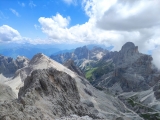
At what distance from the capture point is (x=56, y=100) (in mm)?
69938

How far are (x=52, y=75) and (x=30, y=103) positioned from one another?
35.0m

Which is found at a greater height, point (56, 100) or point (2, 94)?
point (56, 100)

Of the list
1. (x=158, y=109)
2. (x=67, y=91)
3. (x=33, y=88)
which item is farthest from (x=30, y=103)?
(x=158, y=109)

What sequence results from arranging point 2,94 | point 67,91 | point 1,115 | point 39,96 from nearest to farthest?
point 1,115
point 39,96
point 67,91
point 2,94

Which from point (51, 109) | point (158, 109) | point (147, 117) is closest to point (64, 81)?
point (51, 109)

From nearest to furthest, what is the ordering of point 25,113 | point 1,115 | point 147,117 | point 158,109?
point 1,115, point 25,113, point 147,117, point 158,109

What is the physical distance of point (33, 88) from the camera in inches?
2687

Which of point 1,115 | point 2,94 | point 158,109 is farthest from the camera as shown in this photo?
point 158,109

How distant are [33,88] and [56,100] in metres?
8.88

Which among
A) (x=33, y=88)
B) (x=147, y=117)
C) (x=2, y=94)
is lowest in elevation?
(x=147, y=117)

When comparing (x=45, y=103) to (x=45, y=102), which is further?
(x=45, y=102)

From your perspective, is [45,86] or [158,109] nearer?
[45,86]

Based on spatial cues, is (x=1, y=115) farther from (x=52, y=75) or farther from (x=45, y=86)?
(x=52, y=75)

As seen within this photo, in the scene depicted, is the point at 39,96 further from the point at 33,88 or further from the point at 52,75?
the point at 52,75
